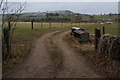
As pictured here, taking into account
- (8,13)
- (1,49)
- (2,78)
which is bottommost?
(2,78)

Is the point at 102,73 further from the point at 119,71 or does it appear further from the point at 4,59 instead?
the point at 4,59

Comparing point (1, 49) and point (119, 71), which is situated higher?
point (1, 49)

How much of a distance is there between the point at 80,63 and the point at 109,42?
88.1 inches

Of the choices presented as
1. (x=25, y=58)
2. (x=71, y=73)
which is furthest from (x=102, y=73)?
(x=25, y=58)

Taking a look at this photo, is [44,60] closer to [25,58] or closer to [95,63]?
[25,58]

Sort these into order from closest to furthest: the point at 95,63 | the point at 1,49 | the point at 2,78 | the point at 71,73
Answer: the point at 2,78 → the point at 71,73 → the point at 95,63 → the point at 1,49

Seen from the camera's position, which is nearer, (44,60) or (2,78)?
(2,78)

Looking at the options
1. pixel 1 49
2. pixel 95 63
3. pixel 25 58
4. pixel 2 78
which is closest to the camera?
pixel 2 78

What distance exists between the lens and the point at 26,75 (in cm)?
854

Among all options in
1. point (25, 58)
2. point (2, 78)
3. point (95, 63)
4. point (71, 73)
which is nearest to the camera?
point (2, 78)

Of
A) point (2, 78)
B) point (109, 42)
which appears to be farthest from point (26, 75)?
point (109, 42)

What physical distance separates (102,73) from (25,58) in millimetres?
5502

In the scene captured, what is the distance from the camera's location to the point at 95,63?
34.8ft

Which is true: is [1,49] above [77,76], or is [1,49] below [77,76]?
above
